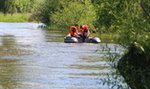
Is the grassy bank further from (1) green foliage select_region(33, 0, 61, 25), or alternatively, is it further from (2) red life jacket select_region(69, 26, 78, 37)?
(2) red life jacket select_region(69, 26, 78, 37)

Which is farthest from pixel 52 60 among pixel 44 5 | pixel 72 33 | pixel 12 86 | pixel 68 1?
pixel 44 5

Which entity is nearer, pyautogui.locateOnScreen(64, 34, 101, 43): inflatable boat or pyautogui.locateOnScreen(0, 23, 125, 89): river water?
pyautogui.locateOnScreen(0, 23, 125, 89): river water

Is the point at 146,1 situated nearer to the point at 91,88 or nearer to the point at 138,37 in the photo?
the point at 138,37

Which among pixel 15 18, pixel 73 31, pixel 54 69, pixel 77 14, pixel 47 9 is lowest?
pixel 15 18

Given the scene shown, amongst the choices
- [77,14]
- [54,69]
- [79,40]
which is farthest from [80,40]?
[77,14]

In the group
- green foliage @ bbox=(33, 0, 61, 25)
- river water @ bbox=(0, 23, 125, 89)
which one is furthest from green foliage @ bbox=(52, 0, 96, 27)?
river water @ bbox=(0, 23, 125, 89)

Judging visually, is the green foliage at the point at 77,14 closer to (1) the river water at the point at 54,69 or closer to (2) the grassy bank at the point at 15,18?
(1) the river water at the point at 54,69

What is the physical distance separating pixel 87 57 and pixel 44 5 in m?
54.2

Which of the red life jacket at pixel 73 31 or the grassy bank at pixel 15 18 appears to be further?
the grassy bank at pixel 15 18

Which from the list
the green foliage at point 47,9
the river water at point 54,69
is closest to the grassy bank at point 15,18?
the green foliage at point 47,9

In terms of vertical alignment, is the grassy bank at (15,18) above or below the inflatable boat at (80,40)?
below

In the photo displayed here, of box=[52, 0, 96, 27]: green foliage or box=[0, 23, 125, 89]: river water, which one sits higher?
box=[0, 23, 125, 89]: river water

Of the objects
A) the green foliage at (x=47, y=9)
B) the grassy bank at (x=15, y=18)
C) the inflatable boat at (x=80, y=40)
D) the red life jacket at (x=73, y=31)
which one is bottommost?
the grassy bank at (x=15, y=18)

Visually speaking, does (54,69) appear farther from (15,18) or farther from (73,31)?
(15,18)
